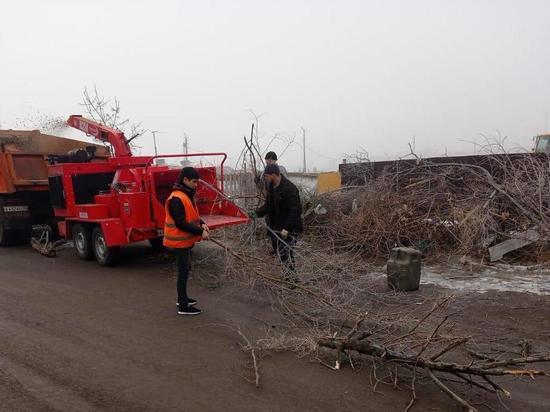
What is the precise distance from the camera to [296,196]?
7.15 metres

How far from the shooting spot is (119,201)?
8289 mm

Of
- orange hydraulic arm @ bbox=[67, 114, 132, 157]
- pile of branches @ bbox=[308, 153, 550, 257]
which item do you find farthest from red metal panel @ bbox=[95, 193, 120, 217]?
pile of branches @ bbox=[308, 153, 550, 257]

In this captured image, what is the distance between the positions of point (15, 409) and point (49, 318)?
7.68 ft

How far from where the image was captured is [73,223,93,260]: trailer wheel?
921 centimetres

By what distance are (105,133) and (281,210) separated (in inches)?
203

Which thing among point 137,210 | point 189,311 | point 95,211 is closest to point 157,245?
point 95,211

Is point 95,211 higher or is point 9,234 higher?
→ point 95,211

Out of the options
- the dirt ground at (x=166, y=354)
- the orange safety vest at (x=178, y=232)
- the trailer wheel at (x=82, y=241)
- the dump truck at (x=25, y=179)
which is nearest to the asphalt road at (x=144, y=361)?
the dirt ground at (x=166, y=354)

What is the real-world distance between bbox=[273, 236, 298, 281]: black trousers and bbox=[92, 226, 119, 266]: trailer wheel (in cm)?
328

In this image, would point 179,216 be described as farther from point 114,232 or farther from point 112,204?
point 112,204

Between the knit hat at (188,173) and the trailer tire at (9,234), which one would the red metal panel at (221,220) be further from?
the trailer tire at (9,234)

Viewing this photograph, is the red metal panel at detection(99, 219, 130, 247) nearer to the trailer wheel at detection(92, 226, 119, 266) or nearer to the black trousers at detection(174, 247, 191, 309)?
the trailer wheel at detection(92, 226, 119, 266)

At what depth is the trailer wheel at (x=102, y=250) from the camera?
8.67m

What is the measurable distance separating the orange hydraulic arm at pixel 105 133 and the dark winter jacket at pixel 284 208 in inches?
167
